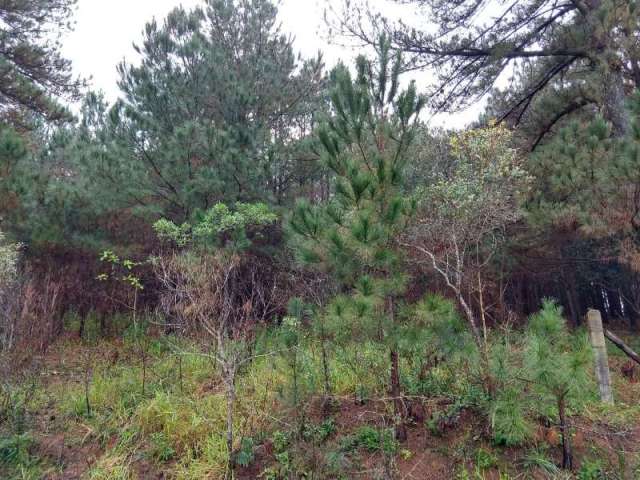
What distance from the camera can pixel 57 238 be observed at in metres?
7.82

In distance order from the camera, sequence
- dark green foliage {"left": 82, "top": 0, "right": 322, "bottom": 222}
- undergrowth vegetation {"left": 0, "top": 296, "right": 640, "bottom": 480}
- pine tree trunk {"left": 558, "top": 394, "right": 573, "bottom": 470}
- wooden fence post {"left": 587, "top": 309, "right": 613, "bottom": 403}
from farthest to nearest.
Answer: dark green foliage {"left": 82, "top": 0, "right": 322, "bottom": 222} < wooden fence post {"left": 587, "top": 309, "right": 613, "bottom": 403} < undergrowth vegetation {"left": 0, "top": 296, "right": 640, "bottom": 480} < pine tree trunk {"left": 558, "top": 394, "right": 573, "bottom": 470}

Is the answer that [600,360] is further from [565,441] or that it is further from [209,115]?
[209,115]

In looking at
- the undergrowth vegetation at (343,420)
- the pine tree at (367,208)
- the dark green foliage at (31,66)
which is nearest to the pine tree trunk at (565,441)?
the undergrowth vegetation at (343,420)

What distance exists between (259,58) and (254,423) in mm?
8138

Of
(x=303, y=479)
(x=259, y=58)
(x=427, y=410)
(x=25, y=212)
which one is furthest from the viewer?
(x=259, y=58)

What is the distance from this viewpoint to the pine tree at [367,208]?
3613 mm

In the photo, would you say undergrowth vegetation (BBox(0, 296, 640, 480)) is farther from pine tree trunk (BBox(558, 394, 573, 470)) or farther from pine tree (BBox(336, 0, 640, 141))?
pine tree (BBox(336, 0, 640, 141))

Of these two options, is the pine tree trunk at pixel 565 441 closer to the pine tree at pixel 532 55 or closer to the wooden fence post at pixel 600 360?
the wooden fence post at pixel 600 360

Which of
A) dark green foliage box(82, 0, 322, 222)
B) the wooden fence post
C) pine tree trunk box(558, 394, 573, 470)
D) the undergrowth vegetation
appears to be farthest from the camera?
dark green foliage box(82, 0, 322, 222)

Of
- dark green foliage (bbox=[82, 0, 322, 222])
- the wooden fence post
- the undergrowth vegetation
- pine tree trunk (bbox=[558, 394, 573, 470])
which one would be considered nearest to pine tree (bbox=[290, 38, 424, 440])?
the undergrowth vegetation

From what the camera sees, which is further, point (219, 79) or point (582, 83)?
point (219, 79)

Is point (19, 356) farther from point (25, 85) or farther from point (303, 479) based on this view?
point (25, 85)

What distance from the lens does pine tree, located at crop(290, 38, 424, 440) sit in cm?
361

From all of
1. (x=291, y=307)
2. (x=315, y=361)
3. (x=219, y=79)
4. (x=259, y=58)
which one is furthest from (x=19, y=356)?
(x=259, y=58)
